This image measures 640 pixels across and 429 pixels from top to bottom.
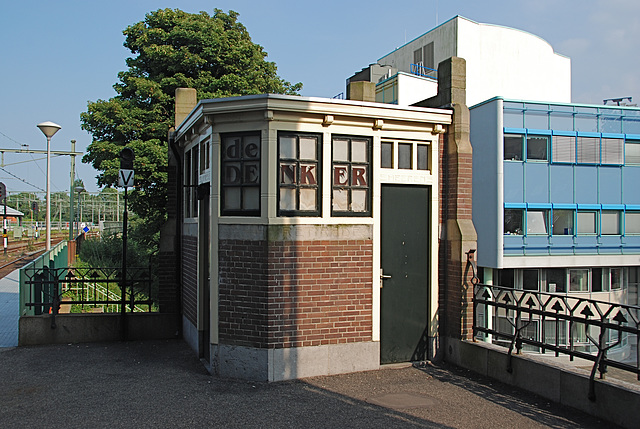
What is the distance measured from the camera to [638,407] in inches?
198

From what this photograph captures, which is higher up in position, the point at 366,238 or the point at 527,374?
the point at 366,238

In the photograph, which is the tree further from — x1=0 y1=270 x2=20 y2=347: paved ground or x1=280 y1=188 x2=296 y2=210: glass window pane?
x1=280 y1=188 x2=296 y2=210: glass window pane

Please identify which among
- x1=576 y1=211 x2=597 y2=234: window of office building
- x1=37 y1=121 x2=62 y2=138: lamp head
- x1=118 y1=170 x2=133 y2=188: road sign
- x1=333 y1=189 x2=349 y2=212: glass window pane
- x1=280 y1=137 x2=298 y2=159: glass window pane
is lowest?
x1=576 y1=211 x2=597 y2=234: window of office building

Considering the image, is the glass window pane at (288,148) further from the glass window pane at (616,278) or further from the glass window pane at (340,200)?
the glass window pane at (616,278)

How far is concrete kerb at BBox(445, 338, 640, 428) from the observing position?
17.2ft

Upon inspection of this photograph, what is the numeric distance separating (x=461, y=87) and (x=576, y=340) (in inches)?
940

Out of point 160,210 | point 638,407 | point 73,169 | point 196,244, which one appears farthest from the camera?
A: point 73,169

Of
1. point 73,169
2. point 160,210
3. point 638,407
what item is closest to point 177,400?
point 638,407

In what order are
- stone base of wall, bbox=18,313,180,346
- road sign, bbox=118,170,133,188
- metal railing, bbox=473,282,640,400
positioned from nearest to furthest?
metal railing, bbox=473,282,640,400 < stone base of wall, bbox=18,313,180,346 < road sign, bbox=118,170,133,188

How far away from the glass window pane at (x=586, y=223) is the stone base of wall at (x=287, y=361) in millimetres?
24904

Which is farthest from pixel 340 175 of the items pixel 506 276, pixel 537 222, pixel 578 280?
pixel 578 280

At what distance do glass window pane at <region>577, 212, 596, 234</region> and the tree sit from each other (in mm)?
Answer: 18619

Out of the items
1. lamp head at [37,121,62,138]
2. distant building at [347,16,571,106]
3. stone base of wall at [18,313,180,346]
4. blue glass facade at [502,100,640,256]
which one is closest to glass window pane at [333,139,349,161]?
stone base of wall at [18,313,180,346]

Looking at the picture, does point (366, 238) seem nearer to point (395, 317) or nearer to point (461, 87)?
point (395, 317)
